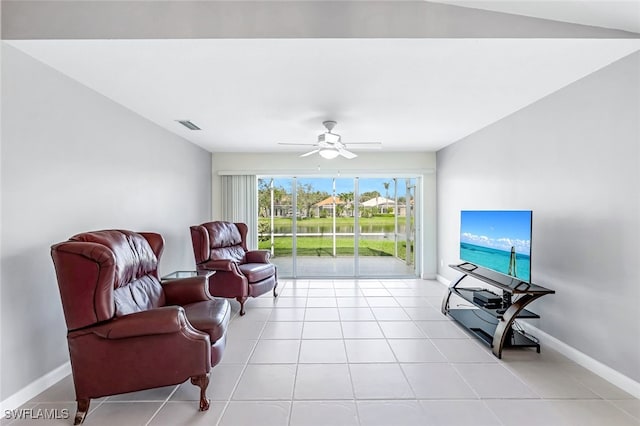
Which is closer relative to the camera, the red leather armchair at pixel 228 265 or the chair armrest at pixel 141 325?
the chair armrest at pixel 141 325

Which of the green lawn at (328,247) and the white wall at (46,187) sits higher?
the white wall at (46,187)

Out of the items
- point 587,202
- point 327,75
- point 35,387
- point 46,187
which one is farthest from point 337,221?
point 35,387

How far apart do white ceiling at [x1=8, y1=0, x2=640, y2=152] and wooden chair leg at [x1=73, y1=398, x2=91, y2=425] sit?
7.25ft

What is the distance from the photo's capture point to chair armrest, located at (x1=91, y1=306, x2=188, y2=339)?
75.6 inches

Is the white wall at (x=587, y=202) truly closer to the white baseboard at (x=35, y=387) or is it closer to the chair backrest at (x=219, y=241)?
the chair backrest at (x=219, y=241)

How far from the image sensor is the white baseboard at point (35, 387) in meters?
2.03

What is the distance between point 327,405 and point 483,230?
A: 7.95ft

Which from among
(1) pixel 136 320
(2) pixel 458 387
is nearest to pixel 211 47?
Answer: (1) pixel 136 320

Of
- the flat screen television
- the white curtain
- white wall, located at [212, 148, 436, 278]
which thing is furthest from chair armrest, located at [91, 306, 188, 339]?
white wall, located at [212, 148, 436, 278]

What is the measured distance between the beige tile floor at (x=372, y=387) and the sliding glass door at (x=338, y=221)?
281 cm

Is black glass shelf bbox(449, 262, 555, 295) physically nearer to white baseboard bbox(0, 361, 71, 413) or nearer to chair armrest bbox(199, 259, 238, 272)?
chair armrest bbox(199, 259, 238, 272)

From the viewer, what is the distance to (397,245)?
6555mm

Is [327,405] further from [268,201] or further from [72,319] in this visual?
[268,201]

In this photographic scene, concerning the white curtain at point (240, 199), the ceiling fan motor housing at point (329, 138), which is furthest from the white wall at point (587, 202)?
the white curtain at point (240, 199)
